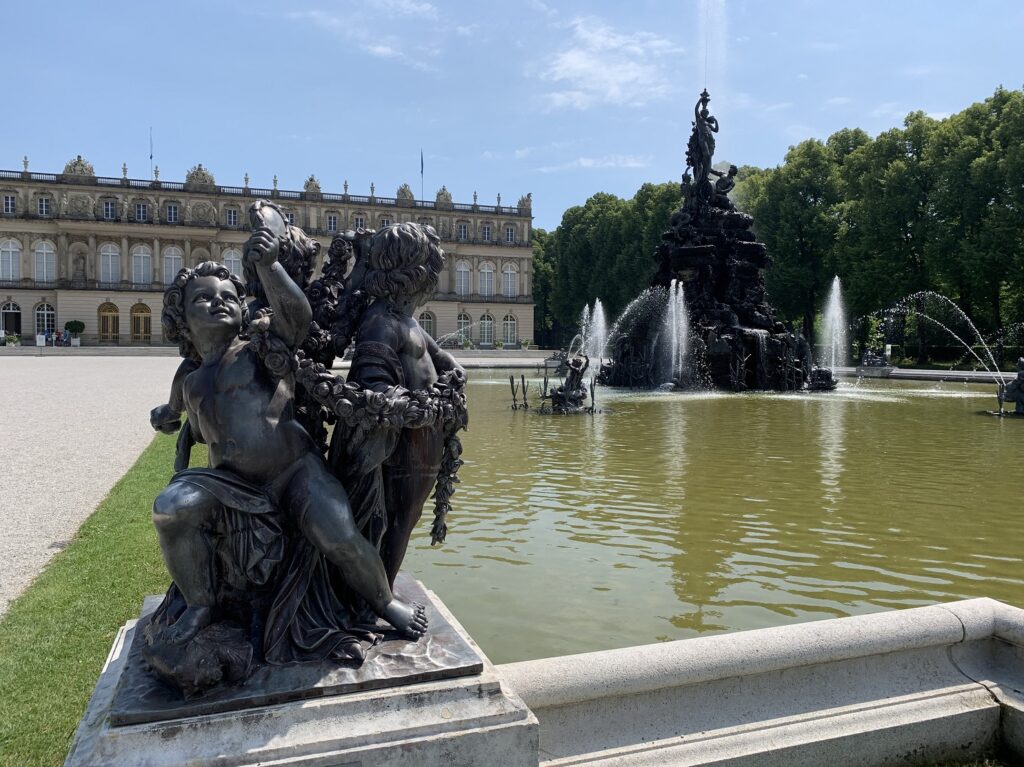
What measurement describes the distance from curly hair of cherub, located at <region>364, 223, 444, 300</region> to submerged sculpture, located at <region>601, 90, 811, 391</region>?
20.0 meters

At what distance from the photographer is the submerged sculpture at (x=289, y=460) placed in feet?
7.70

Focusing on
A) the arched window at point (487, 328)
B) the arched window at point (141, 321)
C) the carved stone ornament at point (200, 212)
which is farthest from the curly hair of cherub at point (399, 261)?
the arched window at point (487, 328)

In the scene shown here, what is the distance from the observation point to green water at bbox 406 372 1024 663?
4.42m

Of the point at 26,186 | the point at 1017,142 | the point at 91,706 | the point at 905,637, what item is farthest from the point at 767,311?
the point at 26,186

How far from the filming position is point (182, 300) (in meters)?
2.55

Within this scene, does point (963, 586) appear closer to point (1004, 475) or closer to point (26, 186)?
point (1004, 475)

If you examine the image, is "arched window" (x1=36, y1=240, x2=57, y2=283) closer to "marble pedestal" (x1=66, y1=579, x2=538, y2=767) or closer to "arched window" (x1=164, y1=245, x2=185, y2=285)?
"arched window" (x1=164, y1=245, x2=185, y2=285)

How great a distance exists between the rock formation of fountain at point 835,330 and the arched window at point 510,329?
1628 inches

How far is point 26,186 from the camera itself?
66.3 metres

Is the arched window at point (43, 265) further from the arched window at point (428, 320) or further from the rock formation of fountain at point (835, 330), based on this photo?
the rock formation of fountain at point (835, 330)

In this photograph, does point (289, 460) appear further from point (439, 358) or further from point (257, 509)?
point (439, 358)

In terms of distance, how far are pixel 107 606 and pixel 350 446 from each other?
246 cm

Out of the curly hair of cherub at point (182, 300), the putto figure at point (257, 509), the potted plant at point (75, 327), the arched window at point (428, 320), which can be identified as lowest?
the putto figure at point (257, 509)

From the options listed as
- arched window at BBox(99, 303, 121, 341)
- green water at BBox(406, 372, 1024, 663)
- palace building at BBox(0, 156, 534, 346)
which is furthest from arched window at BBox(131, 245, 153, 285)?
green water at BBox(406, 372, 1024, 663)
